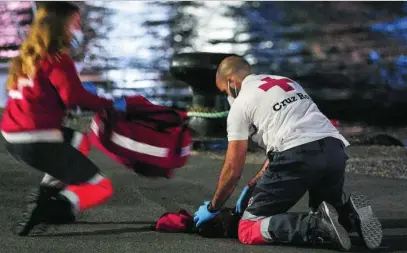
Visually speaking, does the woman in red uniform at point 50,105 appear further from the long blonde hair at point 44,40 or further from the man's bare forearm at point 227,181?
the man's bare forearm at point 227,181

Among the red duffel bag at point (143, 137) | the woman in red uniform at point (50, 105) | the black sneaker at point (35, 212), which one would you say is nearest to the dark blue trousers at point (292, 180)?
the red duffel bag at point (143, 137)

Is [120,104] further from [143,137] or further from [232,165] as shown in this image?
[232,165]

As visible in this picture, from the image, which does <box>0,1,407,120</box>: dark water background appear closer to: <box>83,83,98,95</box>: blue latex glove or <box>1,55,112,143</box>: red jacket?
<box>83,83,98,95</box>: blue latex glove

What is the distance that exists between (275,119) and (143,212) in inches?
64.5

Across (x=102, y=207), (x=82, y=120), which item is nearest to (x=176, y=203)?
(x=102, y=207)

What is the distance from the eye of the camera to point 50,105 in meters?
4.63

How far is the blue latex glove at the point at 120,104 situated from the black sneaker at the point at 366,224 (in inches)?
66.7

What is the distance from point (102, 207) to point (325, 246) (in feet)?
6.60

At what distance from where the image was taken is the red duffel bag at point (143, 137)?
496cm

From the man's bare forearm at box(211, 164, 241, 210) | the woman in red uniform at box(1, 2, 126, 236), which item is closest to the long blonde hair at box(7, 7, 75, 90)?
the woman in red uniform at box(1, 2, 126, 236)

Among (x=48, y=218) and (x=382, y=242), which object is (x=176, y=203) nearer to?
(x=48, y=218)

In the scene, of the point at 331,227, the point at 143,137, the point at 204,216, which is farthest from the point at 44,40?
the point at 331,227

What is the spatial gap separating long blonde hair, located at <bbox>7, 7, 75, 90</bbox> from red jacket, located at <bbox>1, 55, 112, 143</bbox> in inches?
2.0

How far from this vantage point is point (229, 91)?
4.91m
